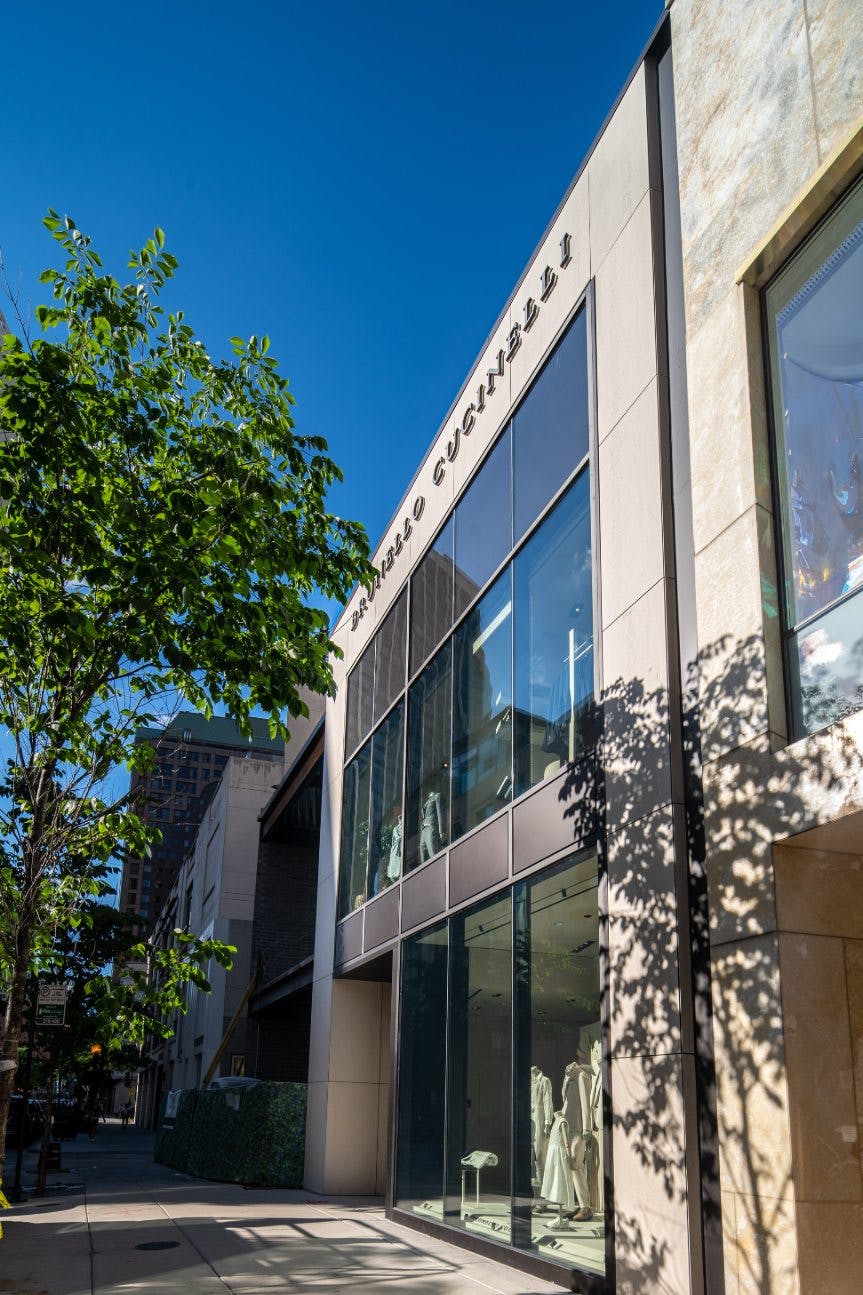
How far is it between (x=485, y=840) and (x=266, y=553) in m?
5.00

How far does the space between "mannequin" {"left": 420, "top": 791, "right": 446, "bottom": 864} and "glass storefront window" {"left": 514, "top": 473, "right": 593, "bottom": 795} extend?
3068 millimetres

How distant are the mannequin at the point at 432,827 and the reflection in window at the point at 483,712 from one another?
0.70m

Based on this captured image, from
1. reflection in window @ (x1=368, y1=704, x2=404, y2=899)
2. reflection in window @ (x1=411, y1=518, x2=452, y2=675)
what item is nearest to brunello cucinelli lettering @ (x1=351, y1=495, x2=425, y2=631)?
reflection in window @ (x1=411, y1=518, x2=452, y2=675)

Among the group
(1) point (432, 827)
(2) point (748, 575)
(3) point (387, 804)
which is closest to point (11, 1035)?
(2) point (748, 575)

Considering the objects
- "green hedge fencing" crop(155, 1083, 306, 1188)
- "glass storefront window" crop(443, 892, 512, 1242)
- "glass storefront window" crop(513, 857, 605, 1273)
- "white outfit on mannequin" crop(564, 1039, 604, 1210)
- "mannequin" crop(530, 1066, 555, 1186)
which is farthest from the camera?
"green hedge fencing" crop(155, 1083, 306, 1188)

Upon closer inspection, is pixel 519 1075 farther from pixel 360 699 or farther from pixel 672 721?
pixel 360 699

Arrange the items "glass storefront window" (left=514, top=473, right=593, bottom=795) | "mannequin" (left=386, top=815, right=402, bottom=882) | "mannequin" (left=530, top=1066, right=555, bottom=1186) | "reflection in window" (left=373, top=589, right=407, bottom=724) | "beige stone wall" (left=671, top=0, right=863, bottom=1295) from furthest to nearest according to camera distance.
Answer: "reflection in window" (left=373, top=589, right=407, bottom=724) → "mannequin" (left=386, top=815, right=402, bottom=882) → "glass storefront window" (left=514, top=473, right=593, bottom=795) → "mannequin" (left=530, top=1066, right=555, bottom=1186) → "beige stone wall" (left=671, top=0, right=863, bottom=1295)

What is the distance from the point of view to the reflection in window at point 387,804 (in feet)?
56.4

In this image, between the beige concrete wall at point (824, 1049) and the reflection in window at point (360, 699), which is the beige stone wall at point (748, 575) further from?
the reflection in window at point (360, 699)

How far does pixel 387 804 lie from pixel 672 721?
10021 mm

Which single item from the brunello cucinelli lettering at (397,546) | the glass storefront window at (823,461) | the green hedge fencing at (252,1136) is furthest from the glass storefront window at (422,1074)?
the glass storefront window at (823,461)

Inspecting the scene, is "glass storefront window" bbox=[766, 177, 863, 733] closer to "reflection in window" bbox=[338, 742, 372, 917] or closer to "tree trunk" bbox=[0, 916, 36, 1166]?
"tree trunk" bbox=[0, 916, 36, 1166]

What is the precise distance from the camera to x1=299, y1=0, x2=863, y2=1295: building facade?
277 inches

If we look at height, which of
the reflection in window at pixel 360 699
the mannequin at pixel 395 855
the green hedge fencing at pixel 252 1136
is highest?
the reflection in window at pixel 360 699
